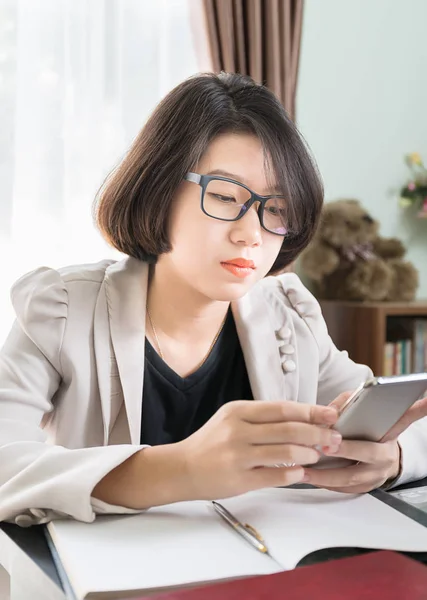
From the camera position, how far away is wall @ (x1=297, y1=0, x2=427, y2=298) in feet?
10.5

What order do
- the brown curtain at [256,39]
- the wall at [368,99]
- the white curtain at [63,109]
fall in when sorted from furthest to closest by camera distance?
1. the wall at [368,99]
2. the brown curtain at [256,39]
3. the white curtain at [63,109]

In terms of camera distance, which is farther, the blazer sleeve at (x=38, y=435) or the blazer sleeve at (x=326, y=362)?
the blazer sleeve at (x=326, y=362)

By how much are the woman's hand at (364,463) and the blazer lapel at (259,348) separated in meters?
0.33

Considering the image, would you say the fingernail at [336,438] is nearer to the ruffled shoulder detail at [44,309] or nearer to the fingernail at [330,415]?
the fingernail at [330,415]

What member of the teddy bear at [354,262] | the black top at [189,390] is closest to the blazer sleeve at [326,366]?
the black top at [189,390]

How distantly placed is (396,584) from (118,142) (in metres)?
2.33

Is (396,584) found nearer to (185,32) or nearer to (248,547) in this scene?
(248,547)

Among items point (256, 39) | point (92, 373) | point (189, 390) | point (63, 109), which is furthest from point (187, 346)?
point (256, 39)

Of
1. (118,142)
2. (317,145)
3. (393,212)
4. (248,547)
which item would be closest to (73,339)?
(248,547)

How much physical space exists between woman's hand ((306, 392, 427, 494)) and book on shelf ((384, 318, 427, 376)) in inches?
83.1

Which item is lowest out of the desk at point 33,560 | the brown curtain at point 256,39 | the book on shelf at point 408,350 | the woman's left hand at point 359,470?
the book on shelf at point 408,350

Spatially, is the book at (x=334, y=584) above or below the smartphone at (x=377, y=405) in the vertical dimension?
below

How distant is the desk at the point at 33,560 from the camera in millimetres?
633

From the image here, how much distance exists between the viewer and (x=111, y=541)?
0.71 metres
